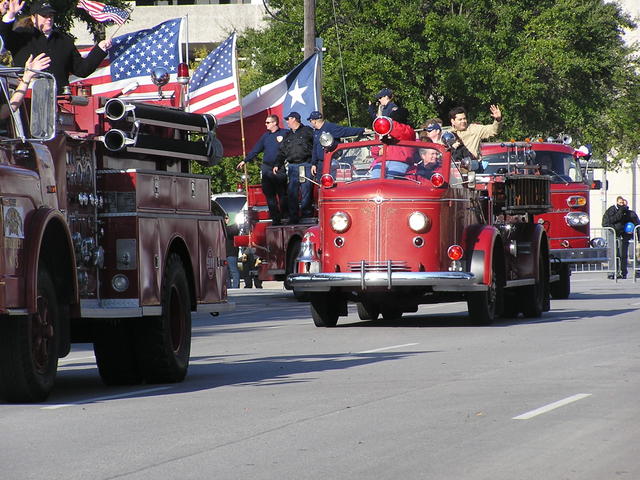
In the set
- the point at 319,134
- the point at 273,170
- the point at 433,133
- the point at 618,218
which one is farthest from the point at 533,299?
the point at 618,218

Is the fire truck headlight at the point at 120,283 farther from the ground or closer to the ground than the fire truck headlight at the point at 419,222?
closer to the ground

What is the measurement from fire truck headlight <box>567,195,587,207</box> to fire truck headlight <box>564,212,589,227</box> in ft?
0.76

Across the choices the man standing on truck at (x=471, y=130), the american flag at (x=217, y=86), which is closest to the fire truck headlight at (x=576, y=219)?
the man standing on truck at (x=471, y=130)

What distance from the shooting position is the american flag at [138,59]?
1706 centimetres

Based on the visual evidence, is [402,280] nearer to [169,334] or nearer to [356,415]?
[169,334]

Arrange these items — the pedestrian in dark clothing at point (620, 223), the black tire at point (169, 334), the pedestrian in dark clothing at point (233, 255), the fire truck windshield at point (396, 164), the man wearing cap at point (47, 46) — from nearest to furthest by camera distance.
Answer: the black tire at point (169, 334) → the man wearing cap at point (47, 46) → the fire truck windshield at point (396, 164) → the pedestrian in dark clothing at point (233, 255) → the pedestrian in dark clothing at point (620, 223)

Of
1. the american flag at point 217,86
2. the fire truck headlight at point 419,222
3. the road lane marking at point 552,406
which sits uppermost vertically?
Answer: the american flag at point 217,86

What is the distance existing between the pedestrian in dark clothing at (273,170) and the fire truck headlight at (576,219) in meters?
5.16

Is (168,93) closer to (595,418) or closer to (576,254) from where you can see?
(595,418)

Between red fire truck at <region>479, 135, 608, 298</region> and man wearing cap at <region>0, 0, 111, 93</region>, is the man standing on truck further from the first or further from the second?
man wearing cap at <region>0, 0, 111, 93</region>

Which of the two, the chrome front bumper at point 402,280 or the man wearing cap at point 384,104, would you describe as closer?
the chrome front bumper at point 402,280

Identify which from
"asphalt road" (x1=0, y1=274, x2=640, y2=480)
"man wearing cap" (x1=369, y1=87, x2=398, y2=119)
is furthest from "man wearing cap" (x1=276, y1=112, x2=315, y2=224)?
"asphalt road" (x1=0, y1=274, x2=640, y2=480)

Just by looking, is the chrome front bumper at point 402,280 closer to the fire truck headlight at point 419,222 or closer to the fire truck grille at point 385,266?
the fire truck grille at point 385,266

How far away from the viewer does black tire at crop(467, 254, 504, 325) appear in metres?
18.6
